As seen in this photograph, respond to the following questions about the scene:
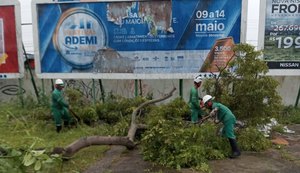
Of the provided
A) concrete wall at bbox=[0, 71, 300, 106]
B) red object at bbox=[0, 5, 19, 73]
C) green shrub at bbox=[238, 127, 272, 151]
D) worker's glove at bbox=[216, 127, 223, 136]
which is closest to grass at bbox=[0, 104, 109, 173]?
concrete wall at bbox=[0, 71, 300, 106]

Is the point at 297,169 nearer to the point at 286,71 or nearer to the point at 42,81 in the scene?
the point at 286,71

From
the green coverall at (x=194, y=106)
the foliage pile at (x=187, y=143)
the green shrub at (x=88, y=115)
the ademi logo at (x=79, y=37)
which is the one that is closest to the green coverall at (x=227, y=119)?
the foliage pile at (x=187, y=143)

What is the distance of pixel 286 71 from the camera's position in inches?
343

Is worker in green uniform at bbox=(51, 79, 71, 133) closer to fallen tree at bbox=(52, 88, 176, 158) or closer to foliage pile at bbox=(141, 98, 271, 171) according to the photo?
fallen tree at bbox=(52, 88, 176, 158)

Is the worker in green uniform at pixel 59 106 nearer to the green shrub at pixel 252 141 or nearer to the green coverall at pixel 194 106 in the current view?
the green coverall at pixel 194 106

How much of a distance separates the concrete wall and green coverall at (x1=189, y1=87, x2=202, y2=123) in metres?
2.33

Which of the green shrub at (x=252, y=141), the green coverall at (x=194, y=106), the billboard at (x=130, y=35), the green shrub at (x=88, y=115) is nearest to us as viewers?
the green shrub at (x=252, y=141)

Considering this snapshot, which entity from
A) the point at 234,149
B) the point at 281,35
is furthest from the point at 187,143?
the point at 281,35

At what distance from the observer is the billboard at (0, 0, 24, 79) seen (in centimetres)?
938

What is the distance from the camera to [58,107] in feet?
24.8

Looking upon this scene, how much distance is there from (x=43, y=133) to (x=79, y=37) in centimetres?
284

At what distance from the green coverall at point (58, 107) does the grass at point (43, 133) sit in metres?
0.32

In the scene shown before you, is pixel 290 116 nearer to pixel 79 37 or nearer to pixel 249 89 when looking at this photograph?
pixel 249 89

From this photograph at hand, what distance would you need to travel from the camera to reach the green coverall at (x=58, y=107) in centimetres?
742
